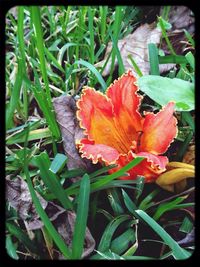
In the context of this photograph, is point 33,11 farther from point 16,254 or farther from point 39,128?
point 16,254

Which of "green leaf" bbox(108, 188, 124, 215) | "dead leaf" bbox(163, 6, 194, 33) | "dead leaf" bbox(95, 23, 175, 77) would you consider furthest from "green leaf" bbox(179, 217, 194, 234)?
"dead leaf" bbox(163, 6, 194, 33)

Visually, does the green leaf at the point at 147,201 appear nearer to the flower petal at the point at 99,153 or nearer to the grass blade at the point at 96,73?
the flower petal at the point at 99,153

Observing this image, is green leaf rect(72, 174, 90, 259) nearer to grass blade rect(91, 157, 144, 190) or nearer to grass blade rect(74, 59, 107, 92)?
grass blade rect(91, 157, 144, 190)

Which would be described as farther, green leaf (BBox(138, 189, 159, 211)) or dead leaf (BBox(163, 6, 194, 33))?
dead leaf (BBox(163, 6, 194, 33))

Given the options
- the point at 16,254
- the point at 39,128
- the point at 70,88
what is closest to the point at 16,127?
the point at 39,128

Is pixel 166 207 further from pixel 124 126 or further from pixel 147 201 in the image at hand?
pixel 124 126

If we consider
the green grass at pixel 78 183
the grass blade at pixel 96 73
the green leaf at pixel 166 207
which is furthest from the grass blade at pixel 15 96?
the green leaf at pixel 166 207

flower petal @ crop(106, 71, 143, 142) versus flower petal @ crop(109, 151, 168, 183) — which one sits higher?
flower petal @ crop(106, 71, 143, 142)
